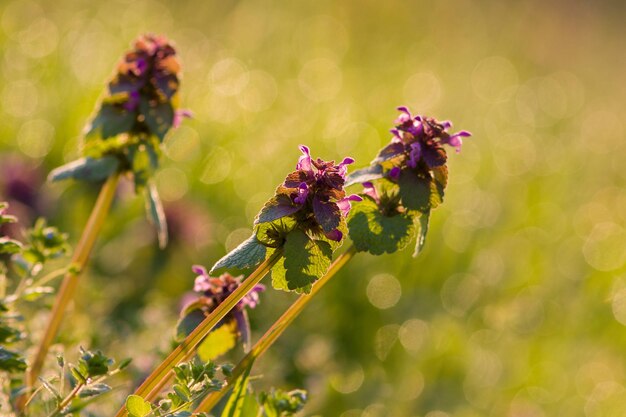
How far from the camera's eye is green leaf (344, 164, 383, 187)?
48.4 inches

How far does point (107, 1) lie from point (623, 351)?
4.08 m

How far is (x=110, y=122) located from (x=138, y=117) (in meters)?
0.06

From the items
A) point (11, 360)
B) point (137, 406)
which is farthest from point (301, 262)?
point (11, 360)

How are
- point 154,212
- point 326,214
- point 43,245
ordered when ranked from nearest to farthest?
point 326,214
point 43,245
point 154,212

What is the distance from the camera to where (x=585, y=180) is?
16.6 feet

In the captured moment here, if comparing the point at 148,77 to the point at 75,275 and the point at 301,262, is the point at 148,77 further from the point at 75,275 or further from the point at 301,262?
the point at 301,262

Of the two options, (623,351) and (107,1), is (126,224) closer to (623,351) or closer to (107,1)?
(623,351)

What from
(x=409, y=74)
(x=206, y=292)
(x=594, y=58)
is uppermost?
(x=594, y=58)

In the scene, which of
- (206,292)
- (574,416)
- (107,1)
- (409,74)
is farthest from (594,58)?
(206,292)

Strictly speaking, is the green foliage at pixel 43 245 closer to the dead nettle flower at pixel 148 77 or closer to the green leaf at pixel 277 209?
the dead nettle flower at pixel 148 77

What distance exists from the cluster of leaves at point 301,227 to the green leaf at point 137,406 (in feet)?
0.57

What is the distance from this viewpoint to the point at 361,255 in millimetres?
3129

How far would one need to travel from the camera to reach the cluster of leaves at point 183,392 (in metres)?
1.09

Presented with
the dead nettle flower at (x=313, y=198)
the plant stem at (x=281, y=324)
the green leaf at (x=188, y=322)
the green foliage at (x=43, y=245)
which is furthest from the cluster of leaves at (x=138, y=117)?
the dead nettle flower at (x=313, y=198)
